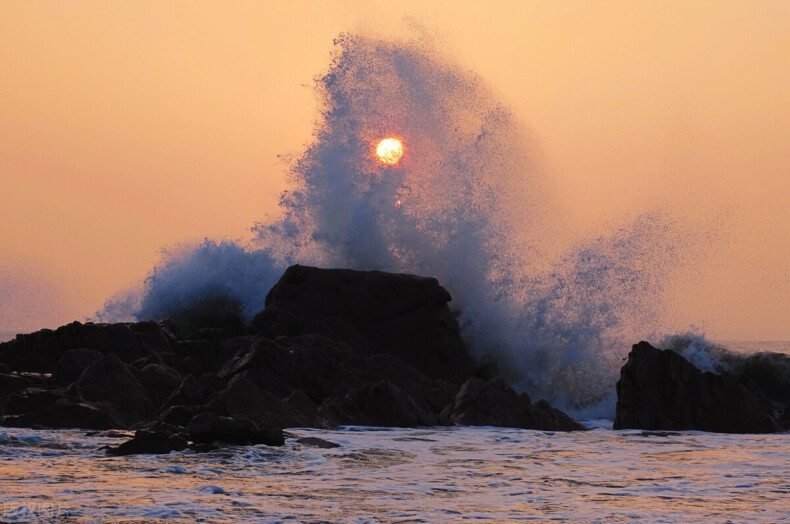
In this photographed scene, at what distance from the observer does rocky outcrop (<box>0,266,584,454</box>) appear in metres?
10.5

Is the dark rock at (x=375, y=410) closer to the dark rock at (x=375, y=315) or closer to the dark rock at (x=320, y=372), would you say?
the dark rock at (x=320, y=372)

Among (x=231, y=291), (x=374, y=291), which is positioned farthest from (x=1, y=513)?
(x=231, y=291)

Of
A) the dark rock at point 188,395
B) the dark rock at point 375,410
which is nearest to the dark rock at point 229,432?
the dark rock at point 188,395

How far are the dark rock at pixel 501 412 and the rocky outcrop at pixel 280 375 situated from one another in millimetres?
19

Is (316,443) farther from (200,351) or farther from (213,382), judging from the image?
(200,351)

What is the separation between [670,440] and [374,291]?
28.0 ft

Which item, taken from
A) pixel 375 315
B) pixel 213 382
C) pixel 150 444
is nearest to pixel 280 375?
pixel 213 382

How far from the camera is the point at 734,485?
7.86 meters

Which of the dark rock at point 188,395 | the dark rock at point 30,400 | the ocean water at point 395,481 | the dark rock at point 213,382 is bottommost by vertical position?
the ocean water at point 395,481

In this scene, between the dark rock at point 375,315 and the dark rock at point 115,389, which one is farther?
the dark rock at point 375,315

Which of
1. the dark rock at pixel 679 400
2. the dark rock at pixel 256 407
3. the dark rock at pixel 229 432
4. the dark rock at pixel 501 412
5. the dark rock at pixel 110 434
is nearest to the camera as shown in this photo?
the dark rock at pixel 229 432

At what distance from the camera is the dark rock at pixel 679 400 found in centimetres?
1264

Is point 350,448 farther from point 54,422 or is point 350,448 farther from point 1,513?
point 1,513

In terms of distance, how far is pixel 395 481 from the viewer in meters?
7.73
